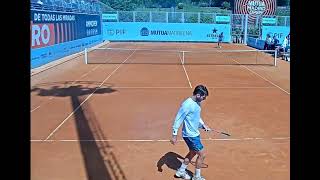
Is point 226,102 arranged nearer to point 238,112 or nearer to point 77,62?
point 238,112

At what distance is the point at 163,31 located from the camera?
44.8 metres

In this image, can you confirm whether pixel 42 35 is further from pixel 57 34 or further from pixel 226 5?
pixel 226 5

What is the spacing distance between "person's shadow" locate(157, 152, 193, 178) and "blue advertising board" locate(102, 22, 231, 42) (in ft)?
123

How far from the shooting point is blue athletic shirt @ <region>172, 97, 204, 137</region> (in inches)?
242

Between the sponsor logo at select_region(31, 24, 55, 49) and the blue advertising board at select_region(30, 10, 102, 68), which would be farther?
the blue advertising board at select_region(30, 10, 102, 68)

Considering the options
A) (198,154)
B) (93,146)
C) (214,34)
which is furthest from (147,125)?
(214,34)

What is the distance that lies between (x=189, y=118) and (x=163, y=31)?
39.2 meters

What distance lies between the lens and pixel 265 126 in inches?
399

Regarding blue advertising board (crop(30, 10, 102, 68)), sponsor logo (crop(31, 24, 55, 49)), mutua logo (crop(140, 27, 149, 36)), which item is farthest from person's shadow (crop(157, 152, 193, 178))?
mutua logo (crop(140, 27, 149, 36))

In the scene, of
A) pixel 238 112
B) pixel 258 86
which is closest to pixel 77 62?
pixel 258 86

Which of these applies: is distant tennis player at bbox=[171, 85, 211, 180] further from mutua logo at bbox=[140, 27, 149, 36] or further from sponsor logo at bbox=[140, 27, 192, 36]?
mutua logo at bbox=[140, 27, 149, 36]
